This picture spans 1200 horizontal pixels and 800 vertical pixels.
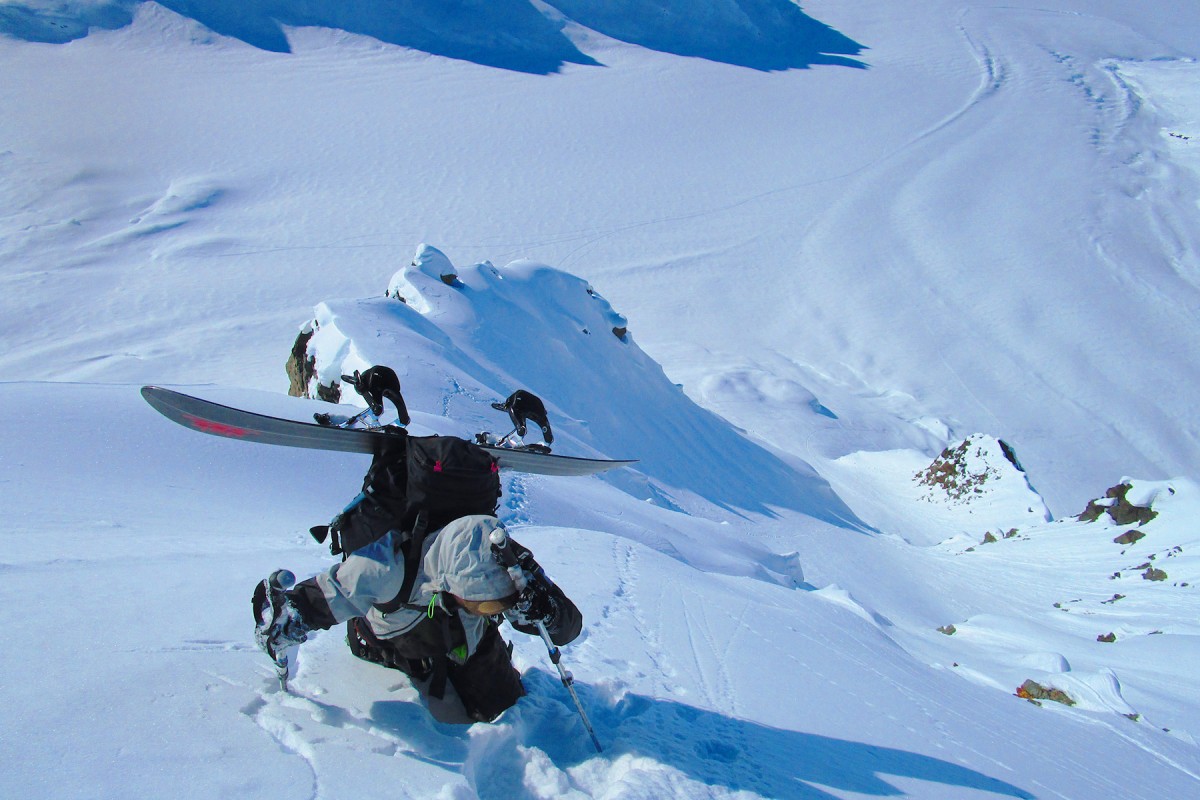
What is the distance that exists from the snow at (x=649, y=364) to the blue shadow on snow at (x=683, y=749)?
0.01m

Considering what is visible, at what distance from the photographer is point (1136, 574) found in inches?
369

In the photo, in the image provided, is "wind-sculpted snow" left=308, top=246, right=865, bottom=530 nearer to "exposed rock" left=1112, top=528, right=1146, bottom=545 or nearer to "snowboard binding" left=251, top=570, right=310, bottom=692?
"exposed rock" left=1112, top=528, right=1146, bottom=545

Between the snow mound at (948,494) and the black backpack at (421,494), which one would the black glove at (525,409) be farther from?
the snow mound at (948,494)

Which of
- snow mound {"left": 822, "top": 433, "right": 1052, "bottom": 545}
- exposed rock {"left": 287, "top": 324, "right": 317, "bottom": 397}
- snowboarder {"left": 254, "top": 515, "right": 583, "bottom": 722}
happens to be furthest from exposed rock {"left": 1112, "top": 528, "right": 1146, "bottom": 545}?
snowboarder {"left": 254, "top": 515, "right": 583, "bottom": 722}

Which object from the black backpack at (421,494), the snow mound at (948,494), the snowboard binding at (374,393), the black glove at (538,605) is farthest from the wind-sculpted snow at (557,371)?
the black glove at (538,605)

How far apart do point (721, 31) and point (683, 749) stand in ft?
174

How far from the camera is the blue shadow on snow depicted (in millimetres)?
2010

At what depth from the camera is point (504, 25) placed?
43.3m

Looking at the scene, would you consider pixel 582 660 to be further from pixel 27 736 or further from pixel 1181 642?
pixel 1181 642

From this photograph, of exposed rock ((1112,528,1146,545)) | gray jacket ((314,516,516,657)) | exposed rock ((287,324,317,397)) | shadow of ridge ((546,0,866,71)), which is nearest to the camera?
gray jacket ((314,516,516,657))

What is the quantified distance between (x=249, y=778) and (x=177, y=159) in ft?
99.9

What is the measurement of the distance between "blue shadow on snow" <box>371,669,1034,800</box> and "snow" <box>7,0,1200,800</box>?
15 mm

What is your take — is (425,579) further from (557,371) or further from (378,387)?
(557,371)

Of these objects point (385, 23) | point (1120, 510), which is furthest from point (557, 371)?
point (385, 23)
